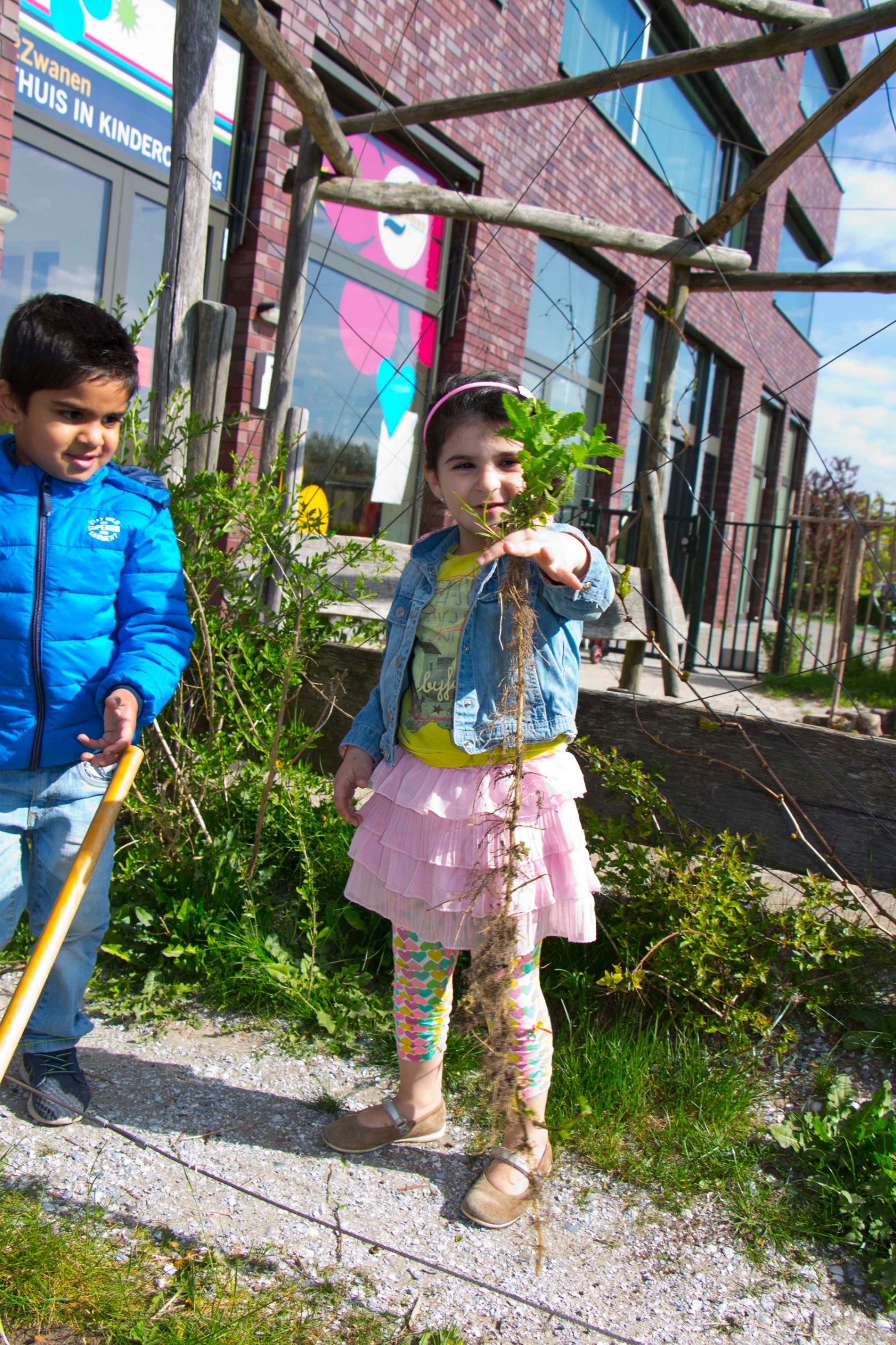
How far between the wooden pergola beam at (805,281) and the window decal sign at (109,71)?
2583 mm

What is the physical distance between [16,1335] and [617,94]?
1058 cm

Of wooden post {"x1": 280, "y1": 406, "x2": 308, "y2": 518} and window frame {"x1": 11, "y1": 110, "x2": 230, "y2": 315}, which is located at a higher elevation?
window frame {"x1": 11, "y1": 110, "x2": 230, "y2": 315}

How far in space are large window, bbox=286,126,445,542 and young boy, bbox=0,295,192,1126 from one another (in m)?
4.40

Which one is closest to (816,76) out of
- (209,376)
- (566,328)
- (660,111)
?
(660,111)

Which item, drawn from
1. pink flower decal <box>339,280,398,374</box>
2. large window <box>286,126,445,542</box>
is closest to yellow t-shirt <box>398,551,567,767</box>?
large window <box>286,126,445,542</box>

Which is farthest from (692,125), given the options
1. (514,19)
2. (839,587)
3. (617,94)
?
(839,587)

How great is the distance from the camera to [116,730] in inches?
71.4

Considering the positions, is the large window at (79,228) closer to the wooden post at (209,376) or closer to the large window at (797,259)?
the wooden post at (209,376)

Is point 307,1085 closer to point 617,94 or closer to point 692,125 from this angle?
point 617,94

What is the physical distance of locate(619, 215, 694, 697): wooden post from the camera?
3832 mm

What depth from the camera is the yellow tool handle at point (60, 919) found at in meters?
1.26

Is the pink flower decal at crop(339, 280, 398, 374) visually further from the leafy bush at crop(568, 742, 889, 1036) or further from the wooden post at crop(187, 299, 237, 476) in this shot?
the leafy bush at crop(568, 742, 889, 1036)

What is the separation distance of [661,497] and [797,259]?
603 inches

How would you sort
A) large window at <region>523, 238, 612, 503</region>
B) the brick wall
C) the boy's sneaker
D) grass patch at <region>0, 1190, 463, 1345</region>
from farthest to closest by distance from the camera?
large window at <region>523, 238, 612, 503</region>
the brick wall
the boy's sneaker
grass patch at <region>0, 1190, 463, 1345</region>
